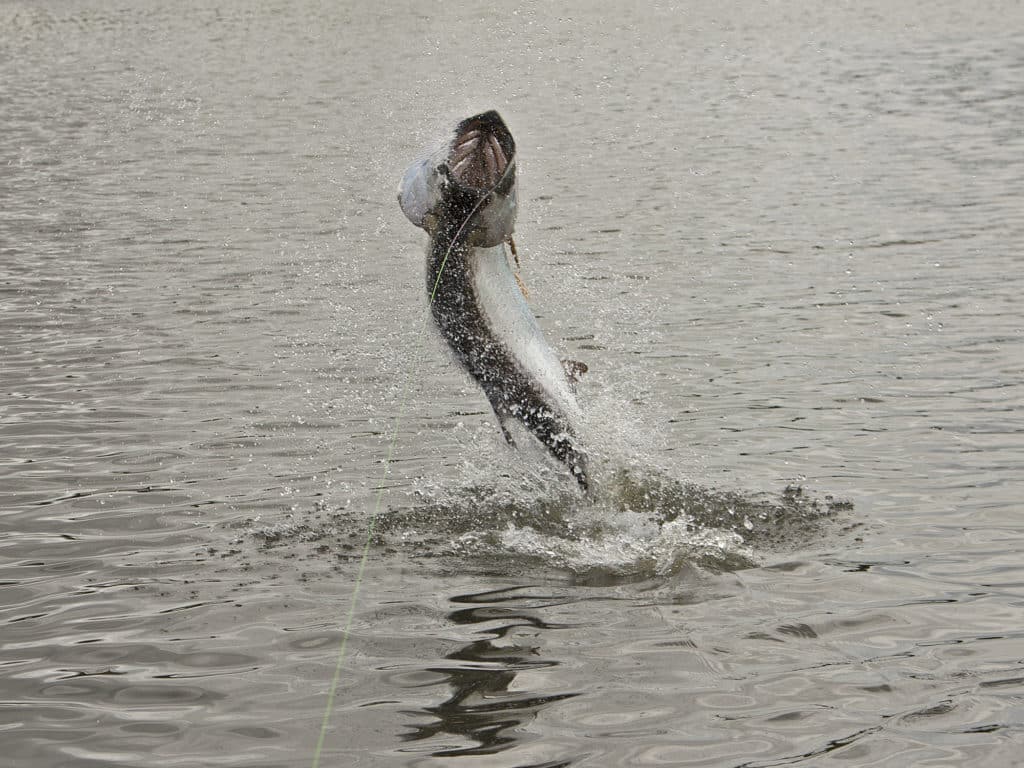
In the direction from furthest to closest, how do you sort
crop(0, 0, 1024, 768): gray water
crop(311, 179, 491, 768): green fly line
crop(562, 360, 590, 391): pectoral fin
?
crop(562, 360, 590, 391): pectoral fin → crop(0, 0, 1024, 768): gray water → crop(311, 179, 491, 768): green fly line

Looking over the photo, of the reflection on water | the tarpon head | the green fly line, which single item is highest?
the tarpon head

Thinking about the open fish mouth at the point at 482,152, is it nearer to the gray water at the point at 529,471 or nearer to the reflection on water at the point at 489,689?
the gray water at the point at 529,471

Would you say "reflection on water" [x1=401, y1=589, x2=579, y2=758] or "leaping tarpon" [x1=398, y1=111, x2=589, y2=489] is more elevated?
"leaping tarpon" [x1=398, y1=111, x2=589, y2=489]

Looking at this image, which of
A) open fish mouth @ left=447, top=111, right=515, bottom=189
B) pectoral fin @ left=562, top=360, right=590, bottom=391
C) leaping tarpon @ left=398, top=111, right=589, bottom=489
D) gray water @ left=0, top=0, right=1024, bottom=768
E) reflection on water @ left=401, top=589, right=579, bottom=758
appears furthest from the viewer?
pectoral fin @ left=562, top=360, right=590, bottom=391

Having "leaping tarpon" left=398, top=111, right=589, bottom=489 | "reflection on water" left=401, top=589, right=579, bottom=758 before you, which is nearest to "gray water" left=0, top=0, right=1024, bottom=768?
"reflection on water" left=401, top=589, right=579, bottom=758

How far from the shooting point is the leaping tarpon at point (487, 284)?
6156mm

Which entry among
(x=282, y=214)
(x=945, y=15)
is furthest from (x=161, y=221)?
(x=945, y=15)

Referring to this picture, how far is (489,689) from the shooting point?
5676mm

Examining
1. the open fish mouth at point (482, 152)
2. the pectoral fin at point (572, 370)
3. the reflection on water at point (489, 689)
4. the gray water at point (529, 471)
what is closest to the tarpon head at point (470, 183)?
the open fish mouth at point (482, 152)

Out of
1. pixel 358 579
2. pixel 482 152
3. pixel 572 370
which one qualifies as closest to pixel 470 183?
pixel 482 152

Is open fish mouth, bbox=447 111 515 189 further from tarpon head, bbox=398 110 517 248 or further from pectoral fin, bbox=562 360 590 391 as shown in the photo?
pectoral fin, bbox=562 360 590 391

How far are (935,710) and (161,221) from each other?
43.3 ft

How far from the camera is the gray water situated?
5570 millimetres

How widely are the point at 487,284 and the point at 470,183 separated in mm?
611
